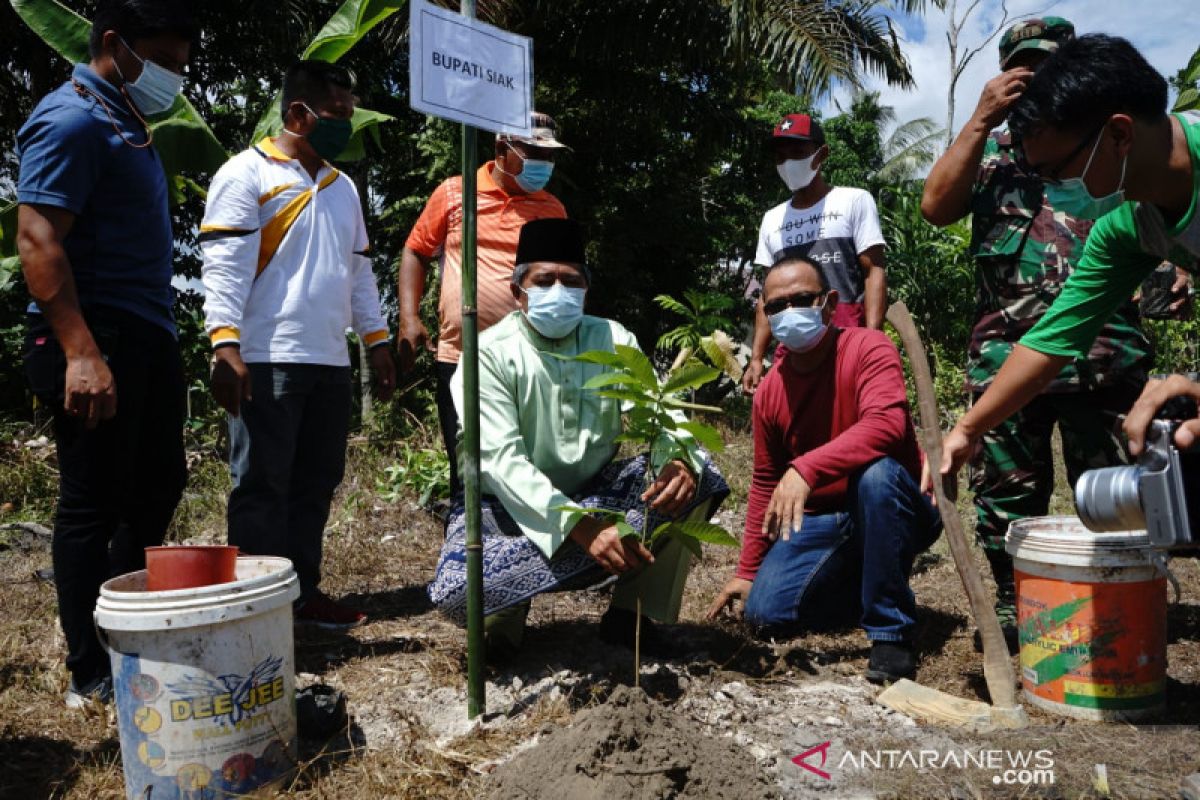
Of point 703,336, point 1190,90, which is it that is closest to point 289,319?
point 703,336

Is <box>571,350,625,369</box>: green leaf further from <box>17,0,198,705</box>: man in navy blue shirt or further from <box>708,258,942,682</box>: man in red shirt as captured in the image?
<box>17,0,198,705</box>: man in navy blue shirt

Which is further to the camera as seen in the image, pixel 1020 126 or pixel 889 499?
pixel 889 499

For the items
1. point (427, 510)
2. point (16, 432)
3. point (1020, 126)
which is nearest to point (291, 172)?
point (1020, 126)

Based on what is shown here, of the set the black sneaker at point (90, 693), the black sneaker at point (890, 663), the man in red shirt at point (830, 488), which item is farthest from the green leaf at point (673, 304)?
the black sneaker at point (90, 693)

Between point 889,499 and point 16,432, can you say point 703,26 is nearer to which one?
point 16,432

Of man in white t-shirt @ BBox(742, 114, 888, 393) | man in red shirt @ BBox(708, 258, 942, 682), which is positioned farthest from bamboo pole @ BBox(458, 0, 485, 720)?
man in white t-shirt @ BBox(742, 114, 888, 393)

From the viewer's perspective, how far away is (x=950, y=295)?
9.45 m

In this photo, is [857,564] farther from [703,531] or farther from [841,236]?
[841,236]

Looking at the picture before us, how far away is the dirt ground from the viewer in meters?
2.19

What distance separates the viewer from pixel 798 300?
308 centimetres

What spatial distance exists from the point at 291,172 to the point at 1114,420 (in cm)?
288

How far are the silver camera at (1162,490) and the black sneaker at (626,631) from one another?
1460mm

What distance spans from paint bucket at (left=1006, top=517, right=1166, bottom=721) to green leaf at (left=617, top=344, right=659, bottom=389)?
1.16 m

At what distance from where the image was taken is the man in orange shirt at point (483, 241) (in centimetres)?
375
